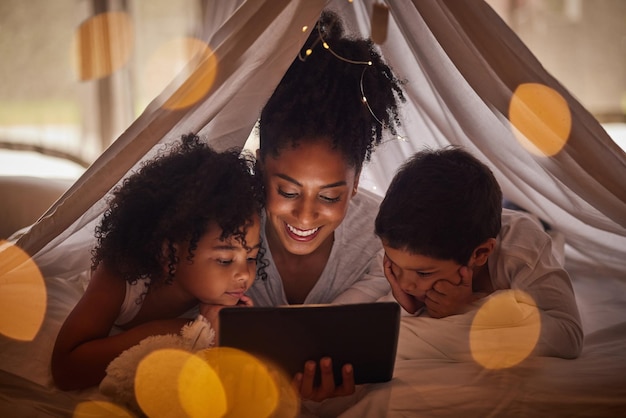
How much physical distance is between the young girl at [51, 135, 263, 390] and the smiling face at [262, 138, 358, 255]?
75 mm

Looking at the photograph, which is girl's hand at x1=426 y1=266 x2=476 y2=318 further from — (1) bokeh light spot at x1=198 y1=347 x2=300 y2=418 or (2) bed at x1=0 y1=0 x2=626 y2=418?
(1) bokeh light spot at x1=198 y1=347 x2=300 y2=418

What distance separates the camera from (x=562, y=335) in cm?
151

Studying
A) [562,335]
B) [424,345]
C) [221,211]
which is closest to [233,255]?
[221,211]

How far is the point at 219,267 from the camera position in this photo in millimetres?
1657

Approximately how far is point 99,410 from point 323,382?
1.66 feet

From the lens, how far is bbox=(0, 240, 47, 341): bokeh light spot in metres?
1.56

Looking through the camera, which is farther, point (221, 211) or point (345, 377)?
point (221, 211)

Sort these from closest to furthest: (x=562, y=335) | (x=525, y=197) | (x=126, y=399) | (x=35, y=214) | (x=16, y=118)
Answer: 1. (x=126, y=399)
2. (x=562, y=335)
3. (x=525, y=197)
4. (x=35, y=214)
5. (x=16, y=118)

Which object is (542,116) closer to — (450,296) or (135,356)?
(450,296)

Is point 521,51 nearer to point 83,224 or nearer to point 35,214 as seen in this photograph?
point 83,224

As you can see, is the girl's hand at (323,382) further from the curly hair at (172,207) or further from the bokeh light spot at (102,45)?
the bokeh light spot at (102,45)

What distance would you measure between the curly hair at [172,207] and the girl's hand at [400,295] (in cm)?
43

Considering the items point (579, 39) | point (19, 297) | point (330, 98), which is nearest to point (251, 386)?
point (19, 297)

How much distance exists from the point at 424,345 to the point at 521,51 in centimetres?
78
